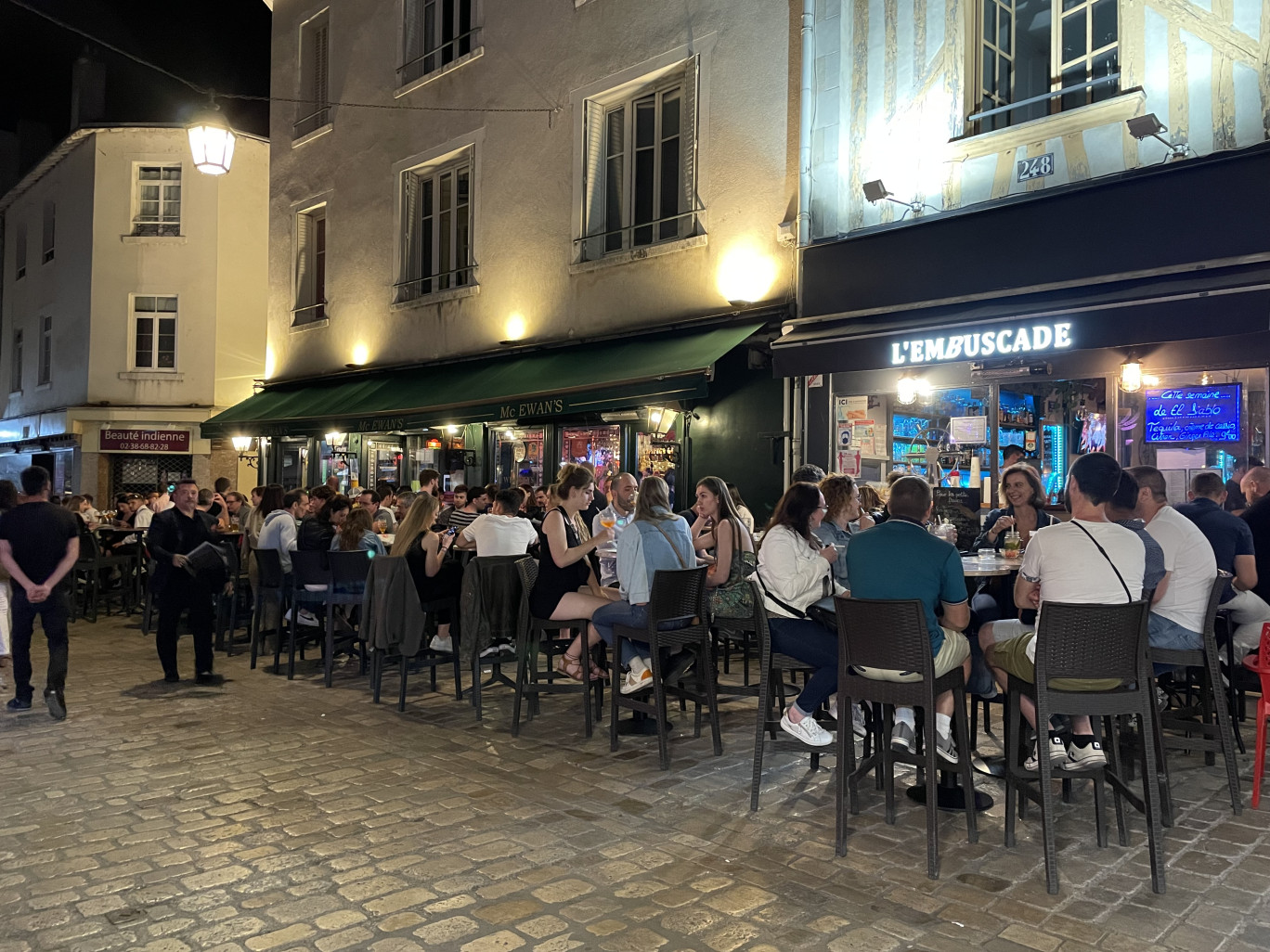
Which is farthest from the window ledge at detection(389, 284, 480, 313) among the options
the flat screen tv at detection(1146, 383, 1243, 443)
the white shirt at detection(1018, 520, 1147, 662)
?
the white shirt at detection(1018, 520, 1147, 662)

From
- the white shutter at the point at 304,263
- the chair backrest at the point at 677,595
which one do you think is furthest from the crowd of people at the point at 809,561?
the white shutter at the point at 304,263

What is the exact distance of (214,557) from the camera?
7391 millimetres

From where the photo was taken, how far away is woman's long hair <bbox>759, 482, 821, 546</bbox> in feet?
16.4

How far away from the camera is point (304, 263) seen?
17.9 metres

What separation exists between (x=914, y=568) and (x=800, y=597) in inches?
29.0

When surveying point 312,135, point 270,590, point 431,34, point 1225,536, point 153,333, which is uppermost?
point 431,34

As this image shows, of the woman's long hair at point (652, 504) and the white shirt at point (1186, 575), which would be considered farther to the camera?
the woman's long hair at point (652, 504)

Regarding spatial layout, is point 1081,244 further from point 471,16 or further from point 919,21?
point 471,16

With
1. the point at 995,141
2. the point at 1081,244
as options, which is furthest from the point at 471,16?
the point at 1081,244

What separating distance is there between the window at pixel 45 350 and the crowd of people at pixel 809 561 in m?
18.5

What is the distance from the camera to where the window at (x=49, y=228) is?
A: 77.9 feet

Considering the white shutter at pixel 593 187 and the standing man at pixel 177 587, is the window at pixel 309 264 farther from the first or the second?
the standing man at pixel 177 587

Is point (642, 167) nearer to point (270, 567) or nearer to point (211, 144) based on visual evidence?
point (211, 144)

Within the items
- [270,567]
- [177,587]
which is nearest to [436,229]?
[270,567]
